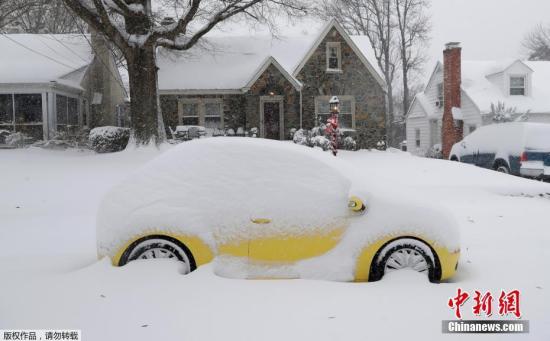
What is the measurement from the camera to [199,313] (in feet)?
13.5

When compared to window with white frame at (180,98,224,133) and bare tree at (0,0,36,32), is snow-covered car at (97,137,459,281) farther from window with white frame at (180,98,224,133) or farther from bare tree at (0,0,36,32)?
window with white frame at (180,98,224,133)

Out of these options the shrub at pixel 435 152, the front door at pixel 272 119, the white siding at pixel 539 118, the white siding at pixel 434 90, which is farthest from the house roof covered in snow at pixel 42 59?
the white siding at pixel 539 118

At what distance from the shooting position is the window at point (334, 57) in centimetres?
2406

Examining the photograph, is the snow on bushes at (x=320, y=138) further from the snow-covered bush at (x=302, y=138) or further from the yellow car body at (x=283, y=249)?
the yellow car body at (x=283, y=249)

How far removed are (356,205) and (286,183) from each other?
0.73 m

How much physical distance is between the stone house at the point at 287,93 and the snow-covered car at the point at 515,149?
8908 mm

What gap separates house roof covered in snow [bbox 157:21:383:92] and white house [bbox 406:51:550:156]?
6282 mm

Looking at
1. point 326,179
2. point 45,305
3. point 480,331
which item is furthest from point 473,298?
point 45,305

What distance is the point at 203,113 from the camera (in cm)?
2400

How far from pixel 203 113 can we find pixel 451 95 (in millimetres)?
14081

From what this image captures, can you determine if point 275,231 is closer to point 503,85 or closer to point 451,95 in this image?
point 451,95

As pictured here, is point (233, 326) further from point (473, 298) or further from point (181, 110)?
point (181, 110)

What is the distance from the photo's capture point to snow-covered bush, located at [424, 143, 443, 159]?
28.4 m

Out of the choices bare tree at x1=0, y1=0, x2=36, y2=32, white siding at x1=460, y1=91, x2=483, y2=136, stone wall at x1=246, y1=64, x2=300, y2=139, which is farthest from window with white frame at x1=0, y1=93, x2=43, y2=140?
white siding at x1=460, y1=91, x2=483, y2=136
